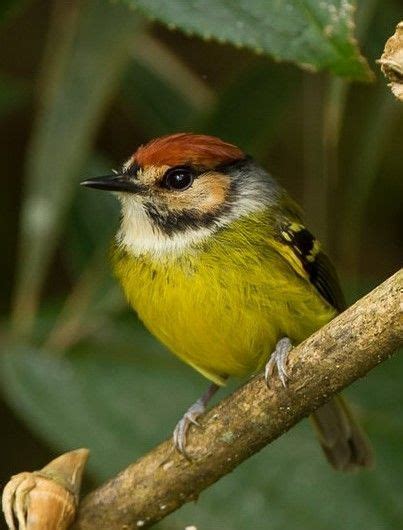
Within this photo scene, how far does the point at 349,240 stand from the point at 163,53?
870mm

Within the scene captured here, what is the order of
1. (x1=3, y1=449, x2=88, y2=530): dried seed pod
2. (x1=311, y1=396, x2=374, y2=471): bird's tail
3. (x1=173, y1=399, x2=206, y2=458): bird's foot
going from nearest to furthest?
(x1=3, y1=449, x2=88, y2=530): dried seed pod → (x1=173, y1=399, x2=206, y2=458): bird's foot → (x1=311, y1=396, x2=374, y2=471): bird's tail

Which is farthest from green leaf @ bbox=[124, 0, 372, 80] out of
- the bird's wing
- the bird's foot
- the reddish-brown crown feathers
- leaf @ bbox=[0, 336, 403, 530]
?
leaf @ bbox=[0, 336, 403, 530]

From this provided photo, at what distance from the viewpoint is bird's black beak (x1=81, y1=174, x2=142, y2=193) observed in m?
2.55

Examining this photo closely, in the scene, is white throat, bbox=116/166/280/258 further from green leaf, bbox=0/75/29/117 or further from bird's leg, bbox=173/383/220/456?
green leaf, bbox=0/75/29/117

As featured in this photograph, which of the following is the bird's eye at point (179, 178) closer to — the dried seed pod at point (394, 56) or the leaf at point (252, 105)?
the leaf at point (252, 105)

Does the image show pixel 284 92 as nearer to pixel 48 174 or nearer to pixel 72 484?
pixel 48 174

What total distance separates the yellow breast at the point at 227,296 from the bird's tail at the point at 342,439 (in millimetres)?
366

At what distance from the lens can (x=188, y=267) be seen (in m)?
2.47

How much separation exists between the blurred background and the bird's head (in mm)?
307

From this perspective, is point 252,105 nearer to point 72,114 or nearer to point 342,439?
point 72,114

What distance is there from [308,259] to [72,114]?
813 mm

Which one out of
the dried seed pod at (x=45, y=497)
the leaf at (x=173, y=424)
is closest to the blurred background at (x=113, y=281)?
the leaf at (x=173, y=424)

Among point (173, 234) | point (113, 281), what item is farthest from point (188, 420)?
point (113, 281)

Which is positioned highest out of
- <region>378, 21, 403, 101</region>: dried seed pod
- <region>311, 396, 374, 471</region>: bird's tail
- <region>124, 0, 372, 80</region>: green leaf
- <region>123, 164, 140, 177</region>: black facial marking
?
<region>378, 21, 403, 101</region>: dried seed pod
